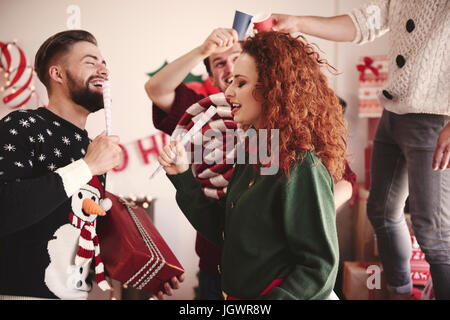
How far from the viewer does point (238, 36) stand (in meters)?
1.20

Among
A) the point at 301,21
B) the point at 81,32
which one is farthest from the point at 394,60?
the point at 81,32

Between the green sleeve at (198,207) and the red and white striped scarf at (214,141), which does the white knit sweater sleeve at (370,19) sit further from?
the green sleeve at (198,207)

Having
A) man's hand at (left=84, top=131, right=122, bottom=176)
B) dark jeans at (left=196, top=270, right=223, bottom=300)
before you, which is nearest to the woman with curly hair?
man's hand at (left=84, top=131, right=122, bottom=176)

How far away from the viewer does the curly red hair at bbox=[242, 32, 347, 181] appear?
3.01 ft

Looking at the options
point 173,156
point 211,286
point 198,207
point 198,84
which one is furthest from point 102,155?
point 198,84

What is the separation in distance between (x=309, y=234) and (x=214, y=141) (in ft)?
1.81

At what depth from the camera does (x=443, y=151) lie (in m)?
1.08

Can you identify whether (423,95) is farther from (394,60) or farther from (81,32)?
(81,32)

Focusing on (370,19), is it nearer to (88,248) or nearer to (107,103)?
(107,103)

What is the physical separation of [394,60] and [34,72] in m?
1.18

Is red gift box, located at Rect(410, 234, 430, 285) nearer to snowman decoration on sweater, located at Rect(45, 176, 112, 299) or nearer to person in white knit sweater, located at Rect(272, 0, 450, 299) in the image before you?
person in white knit sweater, located at Rect(272, 0, 450, 299)

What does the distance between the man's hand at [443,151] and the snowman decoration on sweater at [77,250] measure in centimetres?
96

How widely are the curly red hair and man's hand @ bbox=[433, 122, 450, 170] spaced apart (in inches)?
12.7

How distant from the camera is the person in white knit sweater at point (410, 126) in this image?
1124mm
